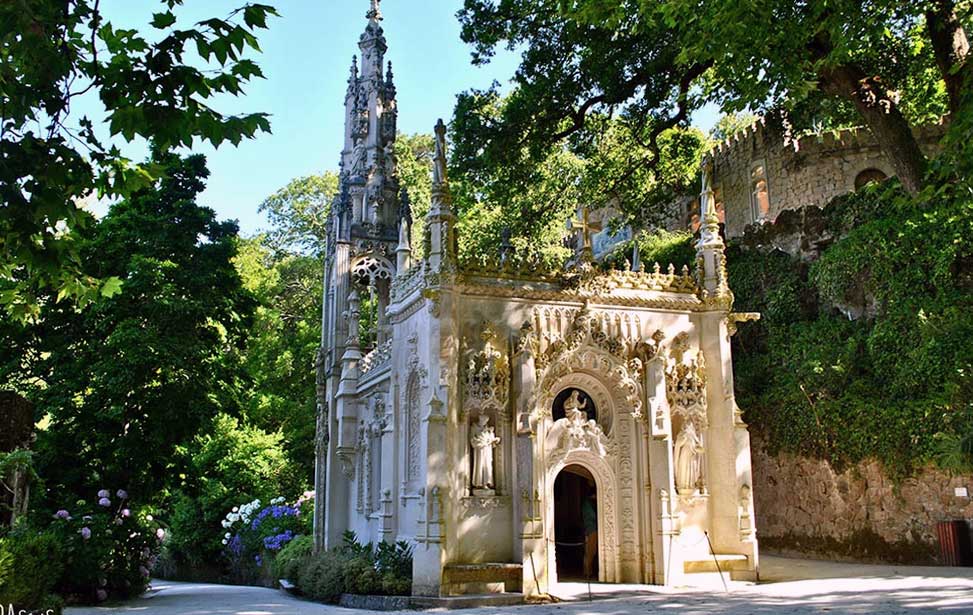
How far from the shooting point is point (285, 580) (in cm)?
2033

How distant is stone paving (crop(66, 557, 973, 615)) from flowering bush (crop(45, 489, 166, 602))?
3.32 ft

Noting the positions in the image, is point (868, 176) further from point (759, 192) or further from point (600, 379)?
point (600, 379)

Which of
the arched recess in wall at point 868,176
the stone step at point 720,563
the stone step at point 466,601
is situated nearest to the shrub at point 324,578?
the stone step at point 466,601

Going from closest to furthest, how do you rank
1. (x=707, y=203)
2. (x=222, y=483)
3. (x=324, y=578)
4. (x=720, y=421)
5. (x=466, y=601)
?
(x=466, y=601) < (x=324, y=578) < (x=720, y=421) < (x=707, y=203) < (x=222, y=483)

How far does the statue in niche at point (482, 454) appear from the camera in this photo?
14.8m

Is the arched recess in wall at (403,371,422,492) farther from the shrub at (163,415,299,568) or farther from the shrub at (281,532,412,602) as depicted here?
the shrub at (163,415,299,568)

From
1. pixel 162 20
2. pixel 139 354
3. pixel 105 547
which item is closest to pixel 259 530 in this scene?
pixel 105 547

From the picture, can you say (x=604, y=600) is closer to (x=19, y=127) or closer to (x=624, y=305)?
(x=624, y=305)

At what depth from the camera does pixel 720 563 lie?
15.9m

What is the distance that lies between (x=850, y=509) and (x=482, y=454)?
10.7 metres

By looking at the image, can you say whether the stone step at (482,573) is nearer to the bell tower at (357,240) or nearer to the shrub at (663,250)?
the bell tower at (357,240)

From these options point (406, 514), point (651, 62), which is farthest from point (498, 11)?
point (406, 514)

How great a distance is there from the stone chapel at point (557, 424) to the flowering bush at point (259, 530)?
7963mm

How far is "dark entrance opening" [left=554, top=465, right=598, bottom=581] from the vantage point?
16641 mm
